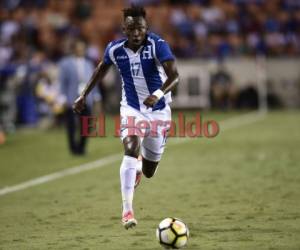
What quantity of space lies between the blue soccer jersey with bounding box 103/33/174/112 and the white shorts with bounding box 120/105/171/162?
0.07 m

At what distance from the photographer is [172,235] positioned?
728 centimetres

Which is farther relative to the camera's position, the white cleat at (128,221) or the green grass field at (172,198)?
the white cleat at (128,221)

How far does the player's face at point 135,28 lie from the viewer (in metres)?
8.55

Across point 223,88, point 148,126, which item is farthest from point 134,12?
point 223,88

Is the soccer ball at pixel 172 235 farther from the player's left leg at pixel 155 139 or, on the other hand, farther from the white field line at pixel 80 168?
the white field line at pixel 80 168

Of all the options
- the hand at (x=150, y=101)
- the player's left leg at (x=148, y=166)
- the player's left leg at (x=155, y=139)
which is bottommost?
the player's left leg at (x=148, y=166)

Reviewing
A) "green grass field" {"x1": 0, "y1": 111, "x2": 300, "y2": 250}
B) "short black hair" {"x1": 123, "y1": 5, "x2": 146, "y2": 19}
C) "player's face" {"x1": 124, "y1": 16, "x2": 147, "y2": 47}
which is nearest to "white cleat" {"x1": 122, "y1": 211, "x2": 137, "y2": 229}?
"green grass field" {"x1": 0, "y1": 111, "x2": 300, "y2": 250}

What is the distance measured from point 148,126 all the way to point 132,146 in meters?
0.47

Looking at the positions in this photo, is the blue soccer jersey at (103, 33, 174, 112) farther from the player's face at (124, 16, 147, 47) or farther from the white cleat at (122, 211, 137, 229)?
the white cleat at (122, 211, 137, 229)

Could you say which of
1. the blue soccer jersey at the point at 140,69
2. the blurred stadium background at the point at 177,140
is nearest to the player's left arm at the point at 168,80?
the blue soccer jersey at the point at 140,69

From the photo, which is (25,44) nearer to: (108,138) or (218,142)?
(108,138)

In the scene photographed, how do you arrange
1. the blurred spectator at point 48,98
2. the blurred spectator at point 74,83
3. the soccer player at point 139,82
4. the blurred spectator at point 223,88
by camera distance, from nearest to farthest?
the soccer player at point 139,82 < the blurred spectator at point 74,83 < the blurred spectator at point 48,98 < the blurred spectator at point 223,88

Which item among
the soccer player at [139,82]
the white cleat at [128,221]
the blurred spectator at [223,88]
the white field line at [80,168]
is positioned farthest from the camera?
the blurred spectator at [223,88]

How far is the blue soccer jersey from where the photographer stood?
8797 millimetres
